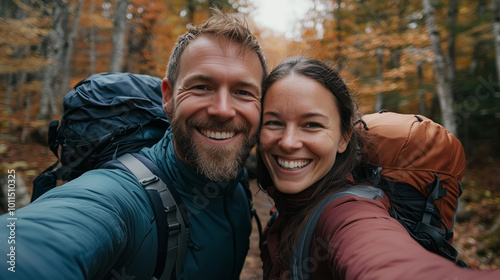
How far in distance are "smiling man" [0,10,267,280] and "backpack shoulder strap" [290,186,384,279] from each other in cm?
67

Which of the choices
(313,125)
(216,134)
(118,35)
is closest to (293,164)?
(313,125)

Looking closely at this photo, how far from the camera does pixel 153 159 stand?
207 centimetres

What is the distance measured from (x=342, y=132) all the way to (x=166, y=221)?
143 cm

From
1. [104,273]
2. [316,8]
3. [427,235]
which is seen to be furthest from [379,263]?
[316,8]

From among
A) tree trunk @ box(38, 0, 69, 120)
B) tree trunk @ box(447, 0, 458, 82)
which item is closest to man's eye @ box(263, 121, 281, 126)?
tree trunk @ box(38, 0, 69, 120)

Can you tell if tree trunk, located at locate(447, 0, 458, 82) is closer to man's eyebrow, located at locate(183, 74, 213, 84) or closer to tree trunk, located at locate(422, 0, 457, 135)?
tree trunk, located at locate(422, 0, 457, 135)

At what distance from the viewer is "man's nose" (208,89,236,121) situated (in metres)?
1.92

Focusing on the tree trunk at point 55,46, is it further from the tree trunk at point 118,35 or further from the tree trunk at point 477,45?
the tree trunk at point 477,45

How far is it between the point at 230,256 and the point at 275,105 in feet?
3.99

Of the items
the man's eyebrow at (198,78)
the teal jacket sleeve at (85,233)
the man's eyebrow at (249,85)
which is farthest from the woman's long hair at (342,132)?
the teal jacket sleeve at (85,233)

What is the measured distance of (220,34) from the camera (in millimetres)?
2092

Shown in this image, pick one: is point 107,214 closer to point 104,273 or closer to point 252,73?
point 104,273

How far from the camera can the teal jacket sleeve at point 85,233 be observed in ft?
3.30

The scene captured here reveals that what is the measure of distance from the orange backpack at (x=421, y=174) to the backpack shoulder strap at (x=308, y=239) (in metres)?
0.29
